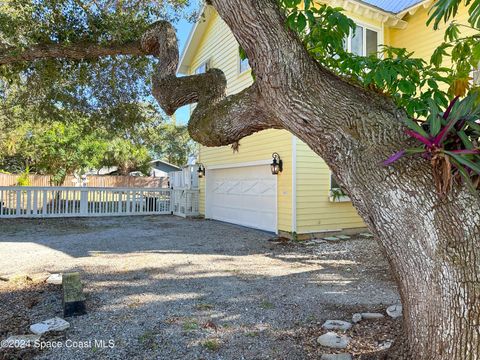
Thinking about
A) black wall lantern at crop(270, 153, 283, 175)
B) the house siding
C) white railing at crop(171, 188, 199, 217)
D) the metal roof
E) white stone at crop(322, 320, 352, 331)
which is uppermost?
the metal roof

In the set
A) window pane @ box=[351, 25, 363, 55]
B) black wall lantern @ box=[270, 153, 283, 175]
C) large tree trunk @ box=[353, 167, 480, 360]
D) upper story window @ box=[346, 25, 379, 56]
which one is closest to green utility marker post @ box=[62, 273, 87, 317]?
large tree trunk @ box=[353, 167, 480, 360]

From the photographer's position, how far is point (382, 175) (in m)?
1.74

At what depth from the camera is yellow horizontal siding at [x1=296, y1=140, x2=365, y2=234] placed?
7.98 m

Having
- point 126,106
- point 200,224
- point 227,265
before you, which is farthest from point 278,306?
point 200,224

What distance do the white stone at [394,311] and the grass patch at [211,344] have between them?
168 centimetres

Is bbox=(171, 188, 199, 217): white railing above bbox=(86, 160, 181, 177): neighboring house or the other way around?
the other way around

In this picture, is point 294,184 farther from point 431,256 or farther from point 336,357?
point 431,256

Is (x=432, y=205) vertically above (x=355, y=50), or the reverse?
(x=355, y=50)

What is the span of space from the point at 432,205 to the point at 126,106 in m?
5.96

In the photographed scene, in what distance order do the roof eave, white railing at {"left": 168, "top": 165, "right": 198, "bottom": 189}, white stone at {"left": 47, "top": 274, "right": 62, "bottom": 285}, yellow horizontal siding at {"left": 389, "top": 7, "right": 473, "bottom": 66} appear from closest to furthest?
white stone at {"left": 47, "top": 274, "right": 62, "bottom": 285}
yellow horizontal siding at {"left": 389, "top": 7, "right": 473, "bottom": 66}
the roof eave
white railing at {"left": 168, "top": 165, "right": 198, "bottom": 189}

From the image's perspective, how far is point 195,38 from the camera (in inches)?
483

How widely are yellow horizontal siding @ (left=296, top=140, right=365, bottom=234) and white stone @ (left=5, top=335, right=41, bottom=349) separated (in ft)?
19.4

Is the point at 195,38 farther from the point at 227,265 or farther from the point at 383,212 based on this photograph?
the point at 383,212

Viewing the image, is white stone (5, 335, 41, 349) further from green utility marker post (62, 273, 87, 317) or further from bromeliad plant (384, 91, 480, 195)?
bromeliad plant (384, 91, 480, 195)
